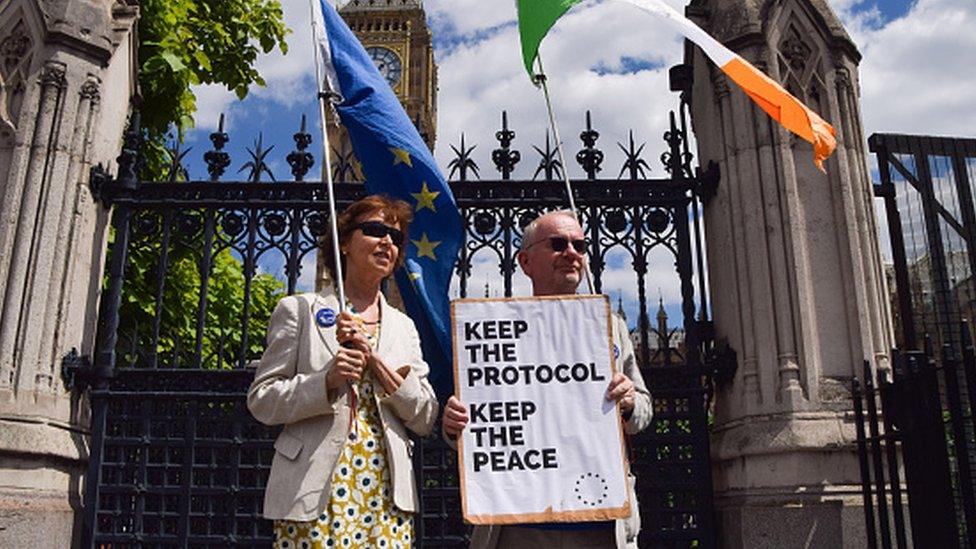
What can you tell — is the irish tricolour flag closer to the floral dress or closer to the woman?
the woman

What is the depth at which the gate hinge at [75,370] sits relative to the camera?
5906 millimetres

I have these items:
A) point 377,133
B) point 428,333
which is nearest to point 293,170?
point 377,133

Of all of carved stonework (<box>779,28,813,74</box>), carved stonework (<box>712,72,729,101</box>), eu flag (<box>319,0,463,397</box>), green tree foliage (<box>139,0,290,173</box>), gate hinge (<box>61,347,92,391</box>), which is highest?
green tree foliage (<box>139,0,290,173</box>)

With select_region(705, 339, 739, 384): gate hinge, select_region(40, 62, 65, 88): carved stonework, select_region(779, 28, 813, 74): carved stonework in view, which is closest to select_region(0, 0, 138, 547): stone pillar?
select_region(40, 62, 65, 88): carved stonework

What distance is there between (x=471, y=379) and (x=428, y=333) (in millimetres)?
1229

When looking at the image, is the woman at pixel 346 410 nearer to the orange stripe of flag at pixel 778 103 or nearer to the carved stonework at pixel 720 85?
the orange stripe of flag at pixel 778 103

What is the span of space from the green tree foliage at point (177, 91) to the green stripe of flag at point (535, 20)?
115 inches

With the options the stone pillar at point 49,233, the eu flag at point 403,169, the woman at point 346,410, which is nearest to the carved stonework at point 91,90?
the stone pillar at point 49,233

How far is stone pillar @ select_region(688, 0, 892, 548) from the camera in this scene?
5355 mm

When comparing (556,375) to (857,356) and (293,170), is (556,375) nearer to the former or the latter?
(857,356)

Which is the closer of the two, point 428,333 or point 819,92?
point 428,333

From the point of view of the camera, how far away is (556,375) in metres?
3.32

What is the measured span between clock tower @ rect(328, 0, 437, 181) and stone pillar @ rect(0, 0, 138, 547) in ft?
191

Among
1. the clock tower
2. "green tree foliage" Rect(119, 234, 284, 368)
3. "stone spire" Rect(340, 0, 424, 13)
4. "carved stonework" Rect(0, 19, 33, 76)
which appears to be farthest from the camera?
"stone spire" Rect(340, 0, 424, 13)
